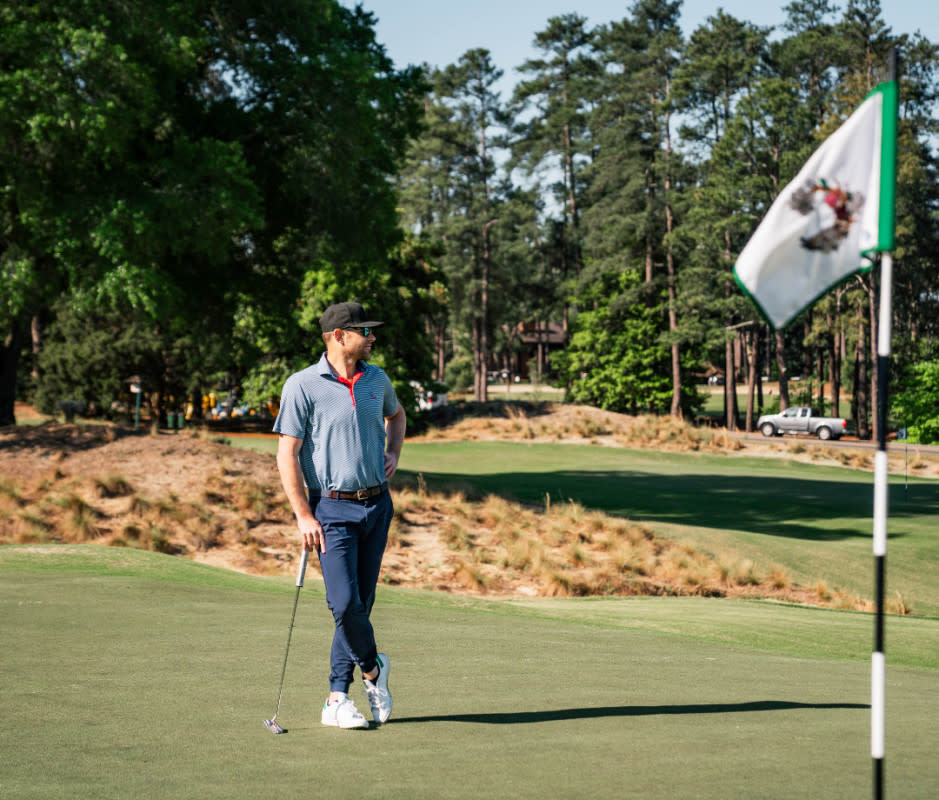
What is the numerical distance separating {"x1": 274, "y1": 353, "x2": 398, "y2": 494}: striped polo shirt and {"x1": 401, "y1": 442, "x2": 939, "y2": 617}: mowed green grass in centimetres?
1124

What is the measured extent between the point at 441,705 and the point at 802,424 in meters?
51.9

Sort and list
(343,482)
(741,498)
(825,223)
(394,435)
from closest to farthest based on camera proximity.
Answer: (825,223) < (343,482) < (394,435) < (741,498)

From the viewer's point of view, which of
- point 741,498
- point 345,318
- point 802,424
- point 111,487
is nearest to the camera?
point 345,318

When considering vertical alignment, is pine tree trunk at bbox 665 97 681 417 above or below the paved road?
above

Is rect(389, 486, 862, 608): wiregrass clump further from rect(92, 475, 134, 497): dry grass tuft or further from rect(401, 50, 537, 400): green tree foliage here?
rect(401, 50, 537, 400): green tree foliage

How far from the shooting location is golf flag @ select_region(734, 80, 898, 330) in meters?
4.11

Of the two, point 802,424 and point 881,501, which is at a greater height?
point 881,501

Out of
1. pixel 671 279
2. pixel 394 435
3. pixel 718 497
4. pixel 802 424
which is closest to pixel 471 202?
pixel 671 279

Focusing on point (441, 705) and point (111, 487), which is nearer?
point (441, 705)

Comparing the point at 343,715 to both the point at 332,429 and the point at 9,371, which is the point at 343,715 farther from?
the point at 9,371

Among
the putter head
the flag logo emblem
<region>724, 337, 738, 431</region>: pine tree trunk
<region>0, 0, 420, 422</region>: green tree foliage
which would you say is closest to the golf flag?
the flag logo emblem

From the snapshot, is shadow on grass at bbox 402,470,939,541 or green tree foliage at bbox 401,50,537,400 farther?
green tree foliage at bbox 401,50,537,400

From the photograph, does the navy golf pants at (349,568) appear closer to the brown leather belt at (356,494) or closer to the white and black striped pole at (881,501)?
the brown leather belt at (356,494)

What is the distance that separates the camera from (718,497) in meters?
25.7
